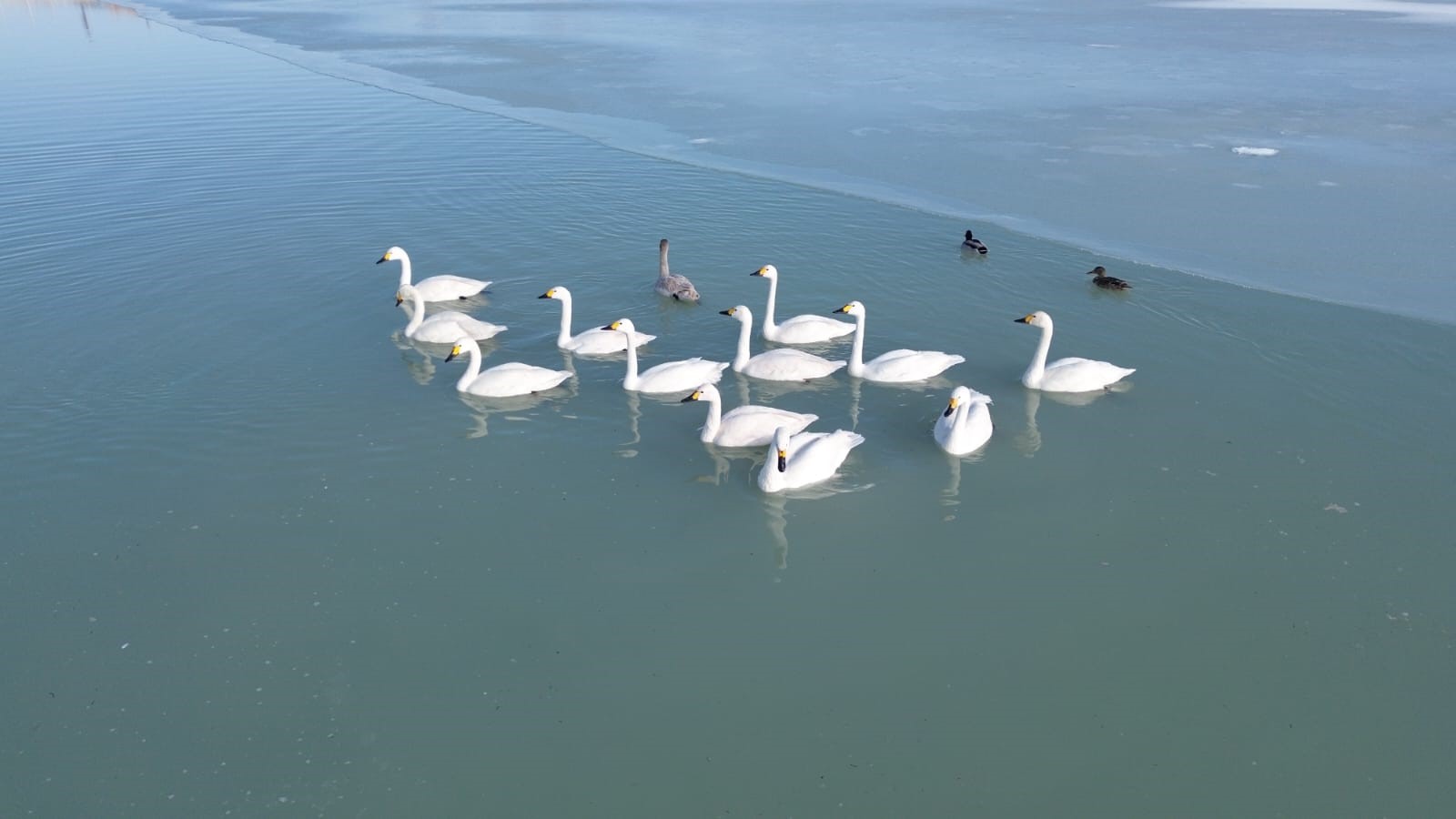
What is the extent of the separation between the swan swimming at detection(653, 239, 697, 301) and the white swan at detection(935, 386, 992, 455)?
437cm

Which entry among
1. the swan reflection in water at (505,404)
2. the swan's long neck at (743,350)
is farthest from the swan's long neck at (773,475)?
the swan reflection in water at (505,404)

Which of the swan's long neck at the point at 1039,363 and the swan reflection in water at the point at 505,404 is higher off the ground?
the swan's long neck at the point at 1039,363

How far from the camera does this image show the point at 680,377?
11.4 meters

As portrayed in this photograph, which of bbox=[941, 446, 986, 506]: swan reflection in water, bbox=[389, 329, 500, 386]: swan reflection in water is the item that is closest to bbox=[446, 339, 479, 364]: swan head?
bbox=[389, 329, 500, 386]: swan reflection in water

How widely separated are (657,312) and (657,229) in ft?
10.0

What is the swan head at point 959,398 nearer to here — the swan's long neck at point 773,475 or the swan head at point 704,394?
the swan's long neck at point 773,475

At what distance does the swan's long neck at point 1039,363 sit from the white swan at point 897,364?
74 cm

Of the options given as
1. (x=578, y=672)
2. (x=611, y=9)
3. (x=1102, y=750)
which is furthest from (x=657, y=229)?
(x=611, y=9)

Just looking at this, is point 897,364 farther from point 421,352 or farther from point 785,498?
point 421,352

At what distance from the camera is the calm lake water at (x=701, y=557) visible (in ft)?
21.7

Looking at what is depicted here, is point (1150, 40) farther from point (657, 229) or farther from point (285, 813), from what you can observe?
point (285, 813)

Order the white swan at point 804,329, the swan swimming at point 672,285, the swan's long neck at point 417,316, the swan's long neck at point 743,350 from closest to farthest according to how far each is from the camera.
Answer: the swan's long neck at point 743,350
the white swan at point 804,329
the swan's long neck at point 417,316
the swan swimming at point 672,285

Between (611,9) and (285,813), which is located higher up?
(611,9)

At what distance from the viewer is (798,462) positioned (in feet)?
31.1
